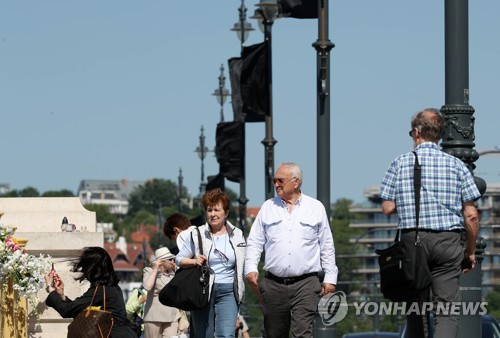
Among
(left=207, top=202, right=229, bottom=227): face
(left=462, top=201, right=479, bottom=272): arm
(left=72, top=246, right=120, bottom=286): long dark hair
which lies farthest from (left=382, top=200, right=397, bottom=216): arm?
(left=207, top=202, right=229, bottom=227): face

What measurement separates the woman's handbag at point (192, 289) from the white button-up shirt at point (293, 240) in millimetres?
410

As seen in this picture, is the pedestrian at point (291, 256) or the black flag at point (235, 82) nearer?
the pedestrian at point (291, 256)

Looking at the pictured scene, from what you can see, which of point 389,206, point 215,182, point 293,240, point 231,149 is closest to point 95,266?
point 293,240

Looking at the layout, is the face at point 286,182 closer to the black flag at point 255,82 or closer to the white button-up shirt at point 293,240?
the white button-up shirt at point 293,240

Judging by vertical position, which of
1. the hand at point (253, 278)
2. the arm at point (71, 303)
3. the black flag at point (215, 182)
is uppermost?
the black flag at point (215, 182)

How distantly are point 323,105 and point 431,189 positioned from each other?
30.4 feet

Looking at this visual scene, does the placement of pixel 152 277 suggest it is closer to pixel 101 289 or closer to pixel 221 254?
pixel 221 254

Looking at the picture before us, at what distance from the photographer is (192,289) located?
1420 centimetres

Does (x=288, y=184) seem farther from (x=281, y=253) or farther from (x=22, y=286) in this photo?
(x=22, y=286)

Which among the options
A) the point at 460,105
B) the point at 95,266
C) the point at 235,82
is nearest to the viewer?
the point at 95,266

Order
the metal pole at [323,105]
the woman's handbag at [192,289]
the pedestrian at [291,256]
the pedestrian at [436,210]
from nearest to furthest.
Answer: the pedestrian at [436,210] → the pedestrian at [291,256] → the woman's handbag at [192,289] → the metal pole at [323,105]

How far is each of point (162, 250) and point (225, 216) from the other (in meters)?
2.71

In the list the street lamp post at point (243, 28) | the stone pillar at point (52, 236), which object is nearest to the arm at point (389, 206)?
the stone pillar at point (52, 236)

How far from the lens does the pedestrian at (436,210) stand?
11.9 meters
